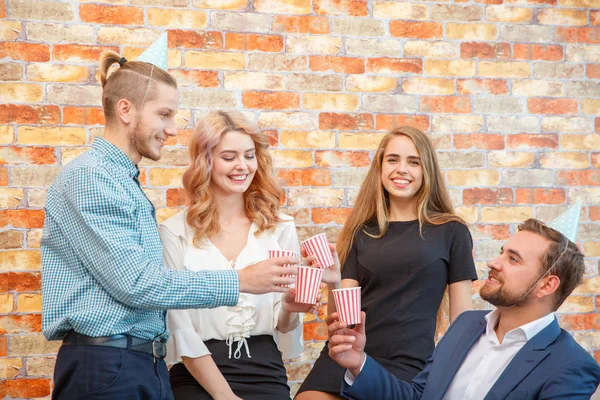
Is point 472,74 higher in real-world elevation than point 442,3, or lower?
lower

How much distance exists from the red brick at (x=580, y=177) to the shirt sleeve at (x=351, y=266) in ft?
4.13

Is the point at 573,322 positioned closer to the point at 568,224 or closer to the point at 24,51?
the point at 568,224

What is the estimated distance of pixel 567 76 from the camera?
3588 mm

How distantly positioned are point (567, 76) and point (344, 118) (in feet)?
3.85

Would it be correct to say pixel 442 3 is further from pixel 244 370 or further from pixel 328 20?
pixel 244 370

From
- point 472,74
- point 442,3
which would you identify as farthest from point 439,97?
point 442,3

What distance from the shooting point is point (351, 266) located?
2959mm

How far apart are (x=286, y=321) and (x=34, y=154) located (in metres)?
1.31

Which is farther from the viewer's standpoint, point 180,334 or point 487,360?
point 180,334

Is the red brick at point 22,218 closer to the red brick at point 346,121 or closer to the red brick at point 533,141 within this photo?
the red brick at point 346,121

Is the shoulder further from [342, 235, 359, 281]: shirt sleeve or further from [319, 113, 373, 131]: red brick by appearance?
[319, 113, 373, 131]: red brick

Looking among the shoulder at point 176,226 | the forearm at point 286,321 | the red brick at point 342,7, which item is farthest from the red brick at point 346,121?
the forearm at point 286,321

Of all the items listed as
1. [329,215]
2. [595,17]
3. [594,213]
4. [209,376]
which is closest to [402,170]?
[329,215]

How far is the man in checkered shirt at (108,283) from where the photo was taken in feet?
6.36
